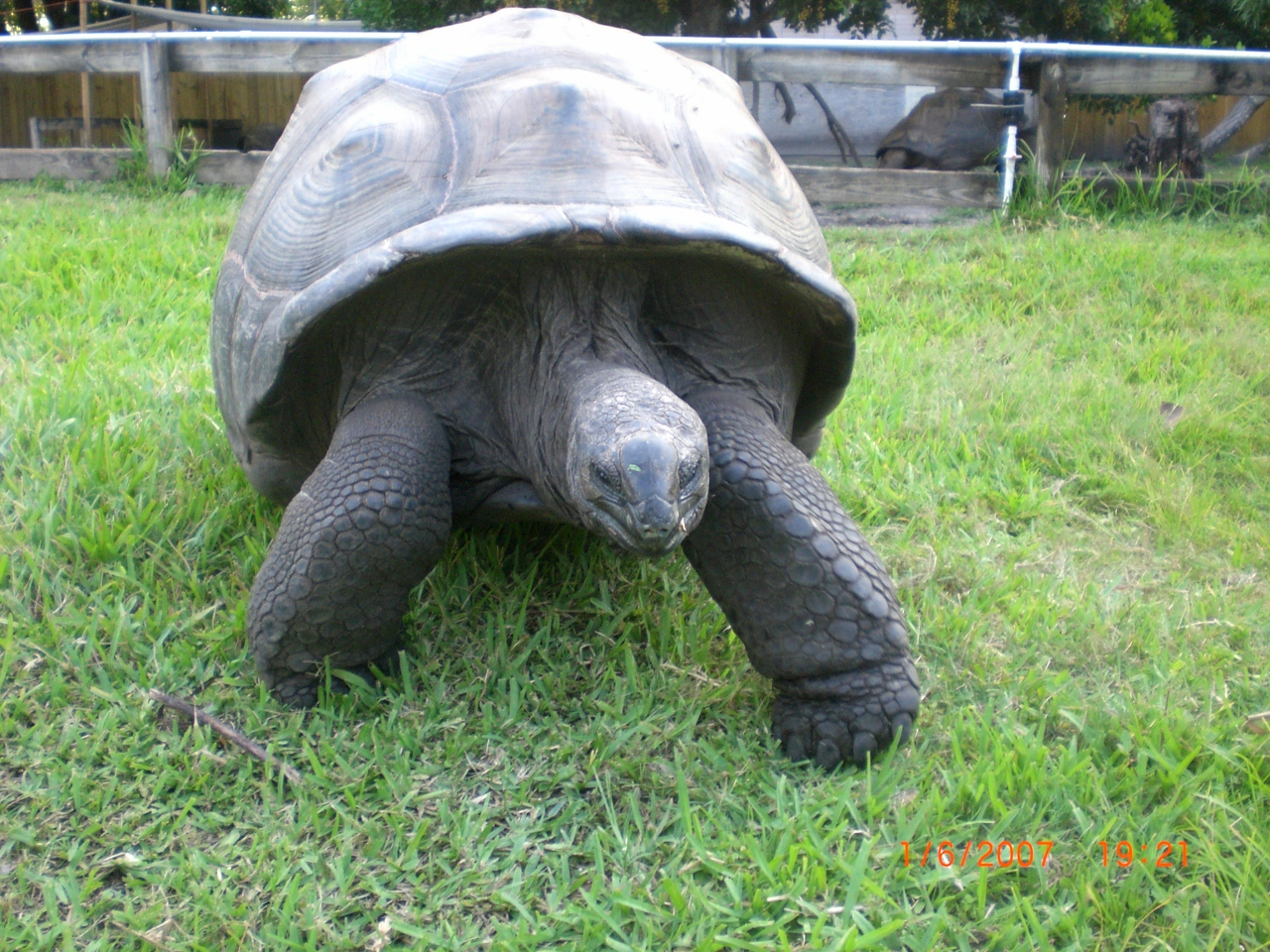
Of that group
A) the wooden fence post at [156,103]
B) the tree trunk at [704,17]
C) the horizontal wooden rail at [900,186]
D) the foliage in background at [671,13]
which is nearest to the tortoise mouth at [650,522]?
the horizontal wooden rail at [900,186]

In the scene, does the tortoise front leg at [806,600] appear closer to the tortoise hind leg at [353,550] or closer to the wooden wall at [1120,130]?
the tortoise hind leg at [353,550]

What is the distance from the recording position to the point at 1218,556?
2934mm

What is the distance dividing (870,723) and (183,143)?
7.32 metres

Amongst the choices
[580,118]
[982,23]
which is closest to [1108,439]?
[580,118]

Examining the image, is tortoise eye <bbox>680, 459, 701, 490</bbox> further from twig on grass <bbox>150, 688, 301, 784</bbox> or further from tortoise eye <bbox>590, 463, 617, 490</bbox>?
twig on grass <bbox>150, 688, 301, 784</bbox>

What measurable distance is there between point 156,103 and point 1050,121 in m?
6.01

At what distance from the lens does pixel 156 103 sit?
7238mm

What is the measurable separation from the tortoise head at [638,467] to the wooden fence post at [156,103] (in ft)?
21.5

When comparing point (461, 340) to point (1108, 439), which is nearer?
point (461, 340)

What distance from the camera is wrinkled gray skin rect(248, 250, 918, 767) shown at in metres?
2.02

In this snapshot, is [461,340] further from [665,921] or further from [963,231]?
[963,231]

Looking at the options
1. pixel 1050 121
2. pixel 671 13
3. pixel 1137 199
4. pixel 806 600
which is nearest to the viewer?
pixel 806 600

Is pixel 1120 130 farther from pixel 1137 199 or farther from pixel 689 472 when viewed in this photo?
pixel 689 472
